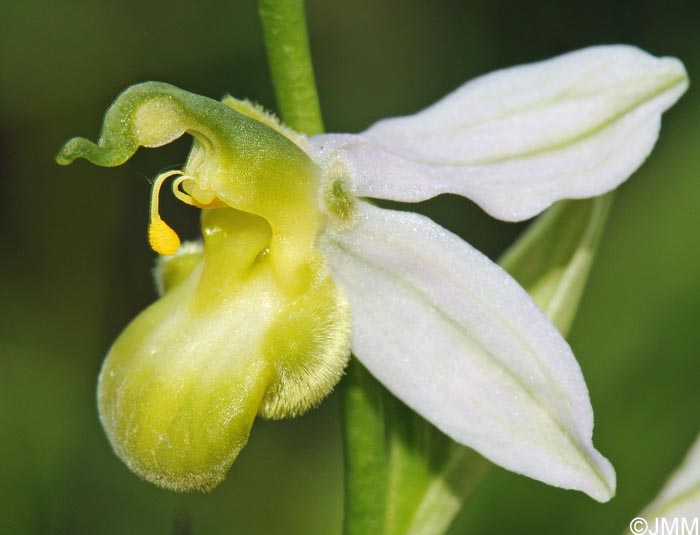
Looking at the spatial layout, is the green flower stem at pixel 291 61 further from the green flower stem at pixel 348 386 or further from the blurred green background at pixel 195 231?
the blurred green background at pixel 195 231

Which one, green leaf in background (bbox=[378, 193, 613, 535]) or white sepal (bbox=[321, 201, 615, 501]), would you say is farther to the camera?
green leaf in background (bbox=[378, 193, 613, 535])

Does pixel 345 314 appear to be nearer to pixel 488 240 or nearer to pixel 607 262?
pixel 607 262

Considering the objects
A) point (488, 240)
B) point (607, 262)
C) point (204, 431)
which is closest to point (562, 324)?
point (204, 431)

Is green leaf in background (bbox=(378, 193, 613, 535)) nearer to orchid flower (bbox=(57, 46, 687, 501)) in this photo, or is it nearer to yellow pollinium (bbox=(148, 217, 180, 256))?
orchid flower (bbox=(57, 46, 687, 501))

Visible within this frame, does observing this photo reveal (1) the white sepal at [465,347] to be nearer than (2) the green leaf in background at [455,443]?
Yes

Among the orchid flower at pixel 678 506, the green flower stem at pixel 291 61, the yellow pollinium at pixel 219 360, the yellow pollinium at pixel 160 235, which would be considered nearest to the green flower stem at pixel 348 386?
the green flower stem at pixel 291 61

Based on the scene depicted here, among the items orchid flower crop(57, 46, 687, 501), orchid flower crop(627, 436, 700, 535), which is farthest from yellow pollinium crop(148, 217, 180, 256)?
orchid flower crop(627, 436, 700, 535)
